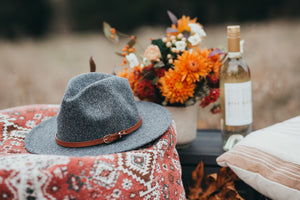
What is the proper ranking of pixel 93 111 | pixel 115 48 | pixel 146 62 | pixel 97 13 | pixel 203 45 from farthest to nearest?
pixel 97 13, pixel 115 48, pixel 203 45, pixel 146 62, pixel 93 111

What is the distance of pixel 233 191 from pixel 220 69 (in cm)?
42

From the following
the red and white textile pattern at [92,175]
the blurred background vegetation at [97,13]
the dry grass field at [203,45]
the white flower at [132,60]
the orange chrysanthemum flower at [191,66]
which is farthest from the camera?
the blurred background vegetation at [97,13]

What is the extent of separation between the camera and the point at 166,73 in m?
1.03

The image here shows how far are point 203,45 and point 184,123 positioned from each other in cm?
173

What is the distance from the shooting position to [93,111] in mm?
793

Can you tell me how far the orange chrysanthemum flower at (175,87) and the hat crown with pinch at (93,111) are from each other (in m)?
0.23

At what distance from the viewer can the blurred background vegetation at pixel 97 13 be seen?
200 inches

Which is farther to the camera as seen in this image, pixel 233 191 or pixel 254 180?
pixel 233 191

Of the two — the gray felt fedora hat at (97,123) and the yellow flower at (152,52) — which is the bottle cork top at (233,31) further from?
the gray felt fedora hat at (97,123)

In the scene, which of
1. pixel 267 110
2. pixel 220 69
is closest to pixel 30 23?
pixel 267 110

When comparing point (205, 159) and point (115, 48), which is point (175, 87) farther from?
point (115, 48)

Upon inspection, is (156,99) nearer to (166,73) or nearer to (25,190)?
(166,73)

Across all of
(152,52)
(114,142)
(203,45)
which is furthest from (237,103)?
(203,45)

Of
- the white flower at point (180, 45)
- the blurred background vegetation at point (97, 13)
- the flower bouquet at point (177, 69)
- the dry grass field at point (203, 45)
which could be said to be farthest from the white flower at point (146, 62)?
the blurred background vegetation at point (97, 13)
